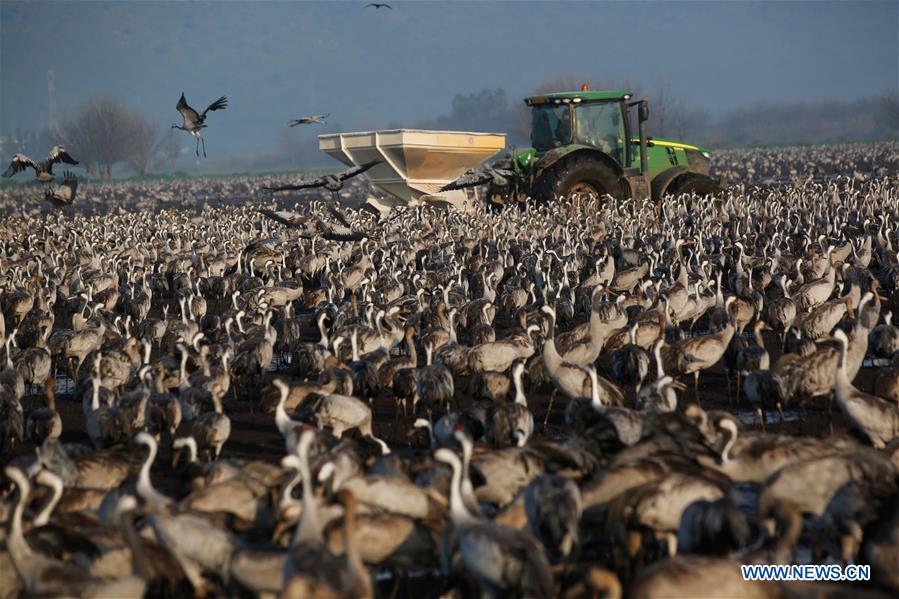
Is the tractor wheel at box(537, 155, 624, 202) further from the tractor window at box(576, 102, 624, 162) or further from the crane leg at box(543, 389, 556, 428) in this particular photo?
the crane leg at box(543, 389, 556, 428)

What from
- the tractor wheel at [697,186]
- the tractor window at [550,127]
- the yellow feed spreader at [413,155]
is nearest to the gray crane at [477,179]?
the yellow feed spreader at [413,155]

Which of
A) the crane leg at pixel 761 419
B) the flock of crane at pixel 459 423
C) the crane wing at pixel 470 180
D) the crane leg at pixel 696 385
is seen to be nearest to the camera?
the flock of crane at pixel 459 423

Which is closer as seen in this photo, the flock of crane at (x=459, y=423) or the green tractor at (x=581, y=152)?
the flock of crane at (x=459, y=423)

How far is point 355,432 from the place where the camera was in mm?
12273

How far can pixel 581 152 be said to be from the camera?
30.1 meters

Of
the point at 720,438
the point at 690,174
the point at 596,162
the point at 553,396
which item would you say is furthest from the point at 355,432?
the point at 690,174

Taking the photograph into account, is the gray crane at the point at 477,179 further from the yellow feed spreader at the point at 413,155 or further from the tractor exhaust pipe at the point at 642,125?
the tractor exhaust pipe at the point at 642,125

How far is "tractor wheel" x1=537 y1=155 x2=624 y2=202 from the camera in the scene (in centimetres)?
2966

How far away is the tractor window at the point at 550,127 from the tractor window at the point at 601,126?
362 millimetres

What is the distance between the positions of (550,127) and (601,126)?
1.46 meters

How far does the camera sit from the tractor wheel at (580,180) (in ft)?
97.3

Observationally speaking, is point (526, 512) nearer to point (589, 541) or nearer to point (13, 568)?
point (589, 541)

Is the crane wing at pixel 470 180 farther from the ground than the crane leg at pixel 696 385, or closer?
farther from the ground

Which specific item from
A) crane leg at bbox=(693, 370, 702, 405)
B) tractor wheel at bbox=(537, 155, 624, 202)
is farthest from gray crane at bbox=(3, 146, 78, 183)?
crane leg at bbox=(693, 370, 702, 405)
